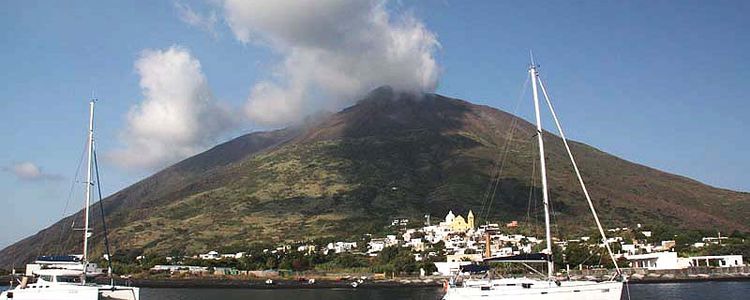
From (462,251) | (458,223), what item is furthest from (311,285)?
(458,223)

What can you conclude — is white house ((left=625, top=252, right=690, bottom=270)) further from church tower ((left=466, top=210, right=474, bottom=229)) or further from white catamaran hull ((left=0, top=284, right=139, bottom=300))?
white catamaran hull ((left=0, top=284, right=139, bottom=300))

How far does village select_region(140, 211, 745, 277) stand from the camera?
91.8m

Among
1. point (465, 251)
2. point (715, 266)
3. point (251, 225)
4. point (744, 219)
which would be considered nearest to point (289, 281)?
point (465, 251)

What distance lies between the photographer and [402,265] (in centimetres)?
10056

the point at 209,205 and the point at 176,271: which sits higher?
the point at 209,205

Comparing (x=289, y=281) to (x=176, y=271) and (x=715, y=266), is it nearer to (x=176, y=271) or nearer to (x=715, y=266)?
(x=176, y=271)

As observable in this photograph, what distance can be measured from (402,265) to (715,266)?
141 feet

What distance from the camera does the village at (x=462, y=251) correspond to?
91.8 meters

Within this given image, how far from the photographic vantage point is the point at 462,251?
115688 millimetres

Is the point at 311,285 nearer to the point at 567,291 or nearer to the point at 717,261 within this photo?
the point at 717,261

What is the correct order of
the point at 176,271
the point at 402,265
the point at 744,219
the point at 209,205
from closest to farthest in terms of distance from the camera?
the point at 402,265
the point at 176,271
the point at 744,219
the point at 209,205

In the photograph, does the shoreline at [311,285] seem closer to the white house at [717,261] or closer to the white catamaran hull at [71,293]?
the white house at [717,261]

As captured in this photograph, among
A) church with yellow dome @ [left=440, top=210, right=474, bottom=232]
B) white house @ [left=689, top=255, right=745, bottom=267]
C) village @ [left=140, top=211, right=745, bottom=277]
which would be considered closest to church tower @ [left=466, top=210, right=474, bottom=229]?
church with yellow dome @ [left=440, top=210, right=474, bottom=232]

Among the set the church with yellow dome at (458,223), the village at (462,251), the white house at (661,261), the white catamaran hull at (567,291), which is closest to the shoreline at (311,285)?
the village at (462,251)
